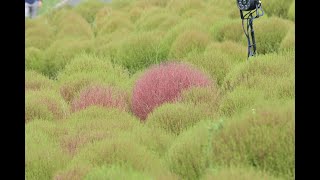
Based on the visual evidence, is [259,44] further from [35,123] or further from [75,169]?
[75,169]

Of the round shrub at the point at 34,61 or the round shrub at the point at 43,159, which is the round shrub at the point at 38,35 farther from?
the round shrub at the point at 43,159

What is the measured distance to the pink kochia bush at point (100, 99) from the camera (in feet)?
18.4

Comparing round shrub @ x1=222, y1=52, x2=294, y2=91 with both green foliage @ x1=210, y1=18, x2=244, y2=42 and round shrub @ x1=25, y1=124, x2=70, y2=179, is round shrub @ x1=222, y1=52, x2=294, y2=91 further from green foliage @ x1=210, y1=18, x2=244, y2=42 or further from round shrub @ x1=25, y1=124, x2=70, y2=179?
green foliage @ x1=210, y1=18, x2=244, y2=42

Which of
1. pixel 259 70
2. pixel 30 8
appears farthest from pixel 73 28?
pixel 259 70

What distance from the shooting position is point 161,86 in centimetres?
546

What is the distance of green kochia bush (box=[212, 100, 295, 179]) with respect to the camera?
3326 millimetres

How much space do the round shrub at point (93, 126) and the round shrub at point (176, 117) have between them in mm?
180

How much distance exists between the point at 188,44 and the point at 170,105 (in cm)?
271

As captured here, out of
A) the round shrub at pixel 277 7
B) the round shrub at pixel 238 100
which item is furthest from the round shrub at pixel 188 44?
the round shrub at pixel 277 7

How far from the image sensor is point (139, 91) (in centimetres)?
557

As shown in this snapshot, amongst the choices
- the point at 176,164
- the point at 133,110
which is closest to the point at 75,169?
the point at 176,164

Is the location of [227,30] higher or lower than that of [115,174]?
lower

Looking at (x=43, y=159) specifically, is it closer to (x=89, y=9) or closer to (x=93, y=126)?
(x=93, y=126)
